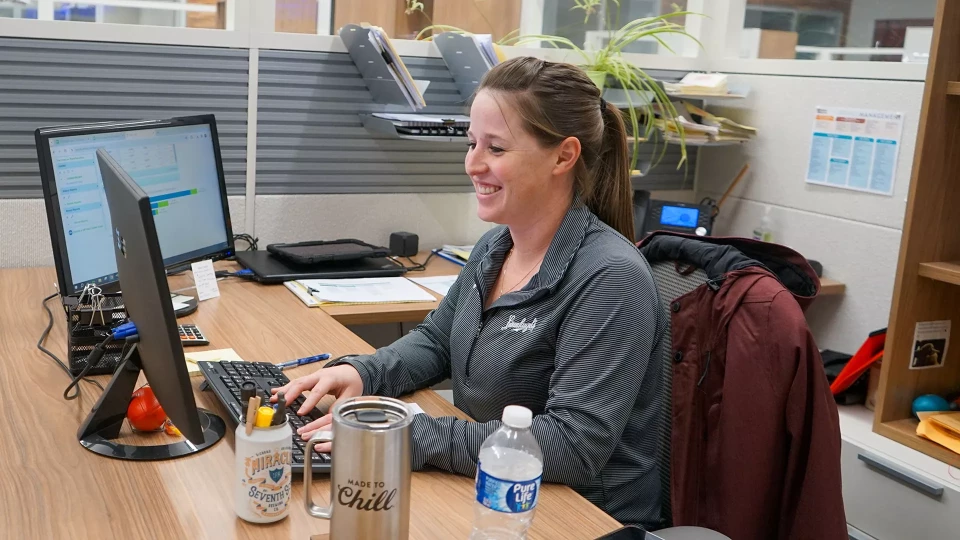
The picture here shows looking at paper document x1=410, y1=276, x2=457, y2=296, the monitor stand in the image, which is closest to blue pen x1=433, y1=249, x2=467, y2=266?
paper document x1=410, y1=276, x2=457, y2=296

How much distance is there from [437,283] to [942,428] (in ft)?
4.06

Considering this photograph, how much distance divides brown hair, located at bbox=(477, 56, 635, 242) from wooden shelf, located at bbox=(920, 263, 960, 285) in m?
0.89

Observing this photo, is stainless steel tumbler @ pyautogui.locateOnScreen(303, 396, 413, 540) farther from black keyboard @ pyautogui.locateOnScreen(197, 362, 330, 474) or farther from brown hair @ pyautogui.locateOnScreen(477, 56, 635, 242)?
brown hair @ pyautogui.locateOnScreen(477, 56, 635, 242)

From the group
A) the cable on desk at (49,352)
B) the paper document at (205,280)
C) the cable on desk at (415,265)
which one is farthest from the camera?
the cable on desk at (415,265)

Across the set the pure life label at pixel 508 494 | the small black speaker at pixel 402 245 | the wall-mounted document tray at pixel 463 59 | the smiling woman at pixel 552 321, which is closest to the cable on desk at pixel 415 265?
the small black speaker at pixel 402 245

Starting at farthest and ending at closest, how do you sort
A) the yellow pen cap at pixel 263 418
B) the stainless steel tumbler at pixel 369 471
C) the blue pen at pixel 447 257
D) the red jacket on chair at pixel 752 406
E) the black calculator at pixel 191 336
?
the blue pen at pixel 447 257 < the black calculator at pixel 191 336 < the red jacket on chair at pixel 752 406 < the yellow pen cap at pixel 263 418 < the stainless steel tumbler at pixel 369 471

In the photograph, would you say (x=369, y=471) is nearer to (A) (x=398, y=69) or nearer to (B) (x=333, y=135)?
(A) (x=398, y=69)

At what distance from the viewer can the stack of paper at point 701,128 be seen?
113 inches

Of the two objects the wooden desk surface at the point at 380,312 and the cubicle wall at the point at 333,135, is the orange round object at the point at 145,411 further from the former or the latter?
the cubicle wall at the point at 333,135

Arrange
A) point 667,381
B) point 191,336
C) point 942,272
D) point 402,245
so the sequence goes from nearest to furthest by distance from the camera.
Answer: point 667,381, point 191,336, point 942,272, point 402,245

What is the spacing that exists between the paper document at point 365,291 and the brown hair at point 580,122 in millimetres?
776

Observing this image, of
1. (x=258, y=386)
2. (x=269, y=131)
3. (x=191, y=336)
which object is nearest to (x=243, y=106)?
(x=269, y=131)

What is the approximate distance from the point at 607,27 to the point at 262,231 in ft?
4.39

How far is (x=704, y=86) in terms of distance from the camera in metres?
3.00
